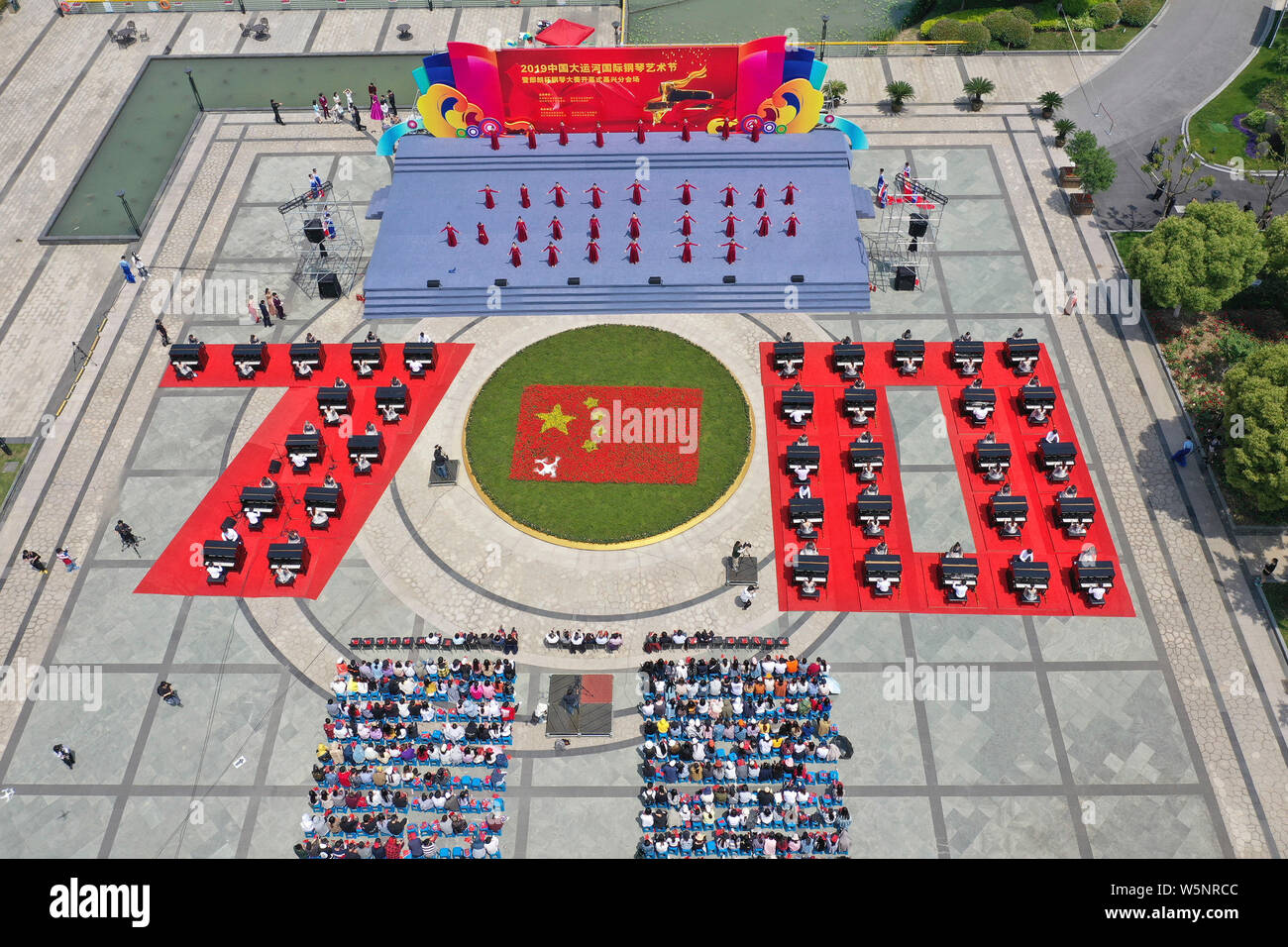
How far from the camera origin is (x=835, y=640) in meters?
42.6

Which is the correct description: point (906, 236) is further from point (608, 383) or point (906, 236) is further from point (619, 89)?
point (608, 383)

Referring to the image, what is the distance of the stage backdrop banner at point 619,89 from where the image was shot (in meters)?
60.1

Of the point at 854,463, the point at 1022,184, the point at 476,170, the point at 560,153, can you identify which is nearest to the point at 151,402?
the point at 476,170

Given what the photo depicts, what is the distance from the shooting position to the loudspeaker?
187 ft

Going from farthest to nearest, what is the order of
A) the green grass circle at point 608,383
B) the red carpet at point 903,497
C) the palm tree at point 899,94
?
the palm tree at point 899,94
the green grass circle at point 608,383
the red carpet at point 903,497

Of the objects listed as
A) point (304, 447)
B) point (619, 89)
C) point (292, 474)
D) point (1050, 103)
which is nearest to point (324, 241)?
point (304, 447)

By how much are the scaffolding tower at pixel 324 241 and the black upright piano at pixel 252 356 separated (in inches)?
242

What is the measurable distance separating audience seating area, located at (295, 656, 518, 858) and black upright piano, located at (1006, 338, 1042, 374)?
31.7m

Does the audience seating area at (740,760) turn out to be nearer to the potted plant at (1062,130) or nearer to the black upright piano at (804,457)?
the black upright piano at (804,457)

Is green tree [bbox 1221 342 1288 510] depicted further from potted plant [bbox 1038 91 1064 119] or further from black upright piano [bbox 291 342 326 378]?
black upright piano [bbox 291 342 326 378]

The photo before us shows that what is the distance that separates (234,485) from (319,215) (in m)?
22.0

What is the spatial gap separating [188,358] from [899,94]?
164 ft

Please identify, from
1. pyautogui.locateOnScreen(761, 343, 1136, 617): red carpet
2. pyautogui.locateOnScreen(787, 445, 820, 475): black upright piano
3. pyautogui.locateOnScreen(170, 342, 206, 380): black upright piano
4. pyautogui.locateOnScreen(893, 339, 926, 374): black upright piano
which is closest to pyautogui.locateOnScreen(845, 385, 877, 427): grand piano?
pyautogui.locateOnScreen(761, 343, 1136, 617): red carpet

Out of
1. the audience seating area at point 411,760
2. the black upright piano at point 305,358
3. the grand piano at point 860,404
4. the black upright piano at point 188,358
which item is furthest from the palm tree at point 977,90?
the black upright piano at point 188,358
